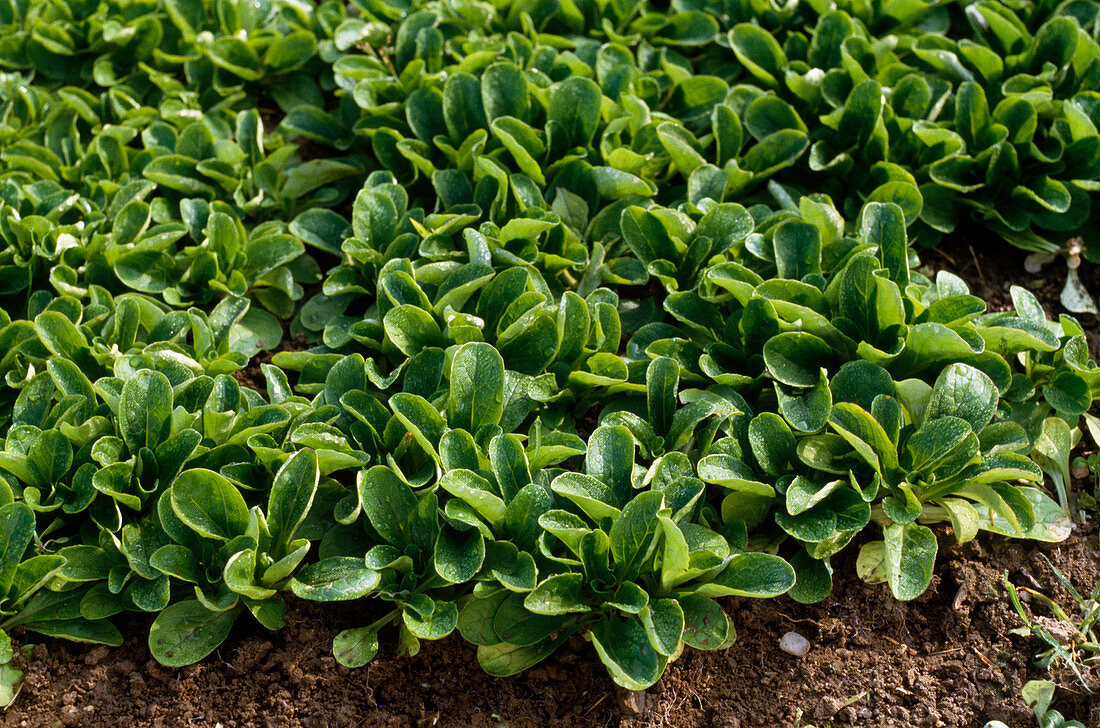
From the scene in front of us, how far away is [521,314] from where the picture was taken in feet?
8.86

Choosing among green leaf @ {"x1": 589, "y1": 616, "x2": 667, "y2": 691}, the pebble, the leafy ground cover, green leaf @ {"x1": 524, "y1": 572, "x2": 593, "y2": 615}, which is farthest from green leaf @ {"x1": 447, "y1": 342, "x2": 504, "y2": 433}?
the pebble

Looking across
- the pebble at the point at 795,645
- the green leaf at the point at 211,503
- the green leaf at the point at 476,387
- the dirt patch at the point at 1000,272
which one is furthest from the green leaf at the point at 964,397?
the green leaf at the point at 211,503

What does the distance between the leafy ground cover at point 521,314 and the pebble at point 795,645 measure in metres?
0.13

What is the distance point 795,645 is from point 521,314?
44.1 inches

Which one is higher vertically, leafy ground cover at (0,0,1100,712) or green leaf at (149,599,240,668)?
leafy ground cover at (0,0,1100,712)

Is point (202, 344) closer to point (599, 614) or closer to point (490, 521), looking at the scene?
point (490, 521)

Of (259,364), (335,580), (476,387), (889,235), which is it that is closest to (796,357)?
(889,235)

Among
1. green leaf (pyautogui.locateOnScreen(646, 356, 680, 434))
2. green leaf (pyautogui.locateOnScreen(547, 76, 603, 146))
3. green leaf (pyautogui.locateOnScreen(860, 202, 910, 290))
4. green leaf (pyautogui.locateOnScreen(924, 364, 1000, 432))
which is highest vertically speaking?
green leaf (pyautogui.locateOnScreen(547, 76, 603, 146))

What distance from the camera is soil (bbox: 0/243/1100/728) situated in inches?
90.5

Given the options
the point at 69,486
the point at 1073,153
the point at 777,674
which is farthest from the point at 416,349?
the point at 1073,153

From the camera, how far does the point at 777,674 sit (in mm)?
2365

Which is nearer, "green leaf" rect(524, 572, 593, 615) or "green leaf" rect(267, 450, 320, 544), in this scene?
"green leaf" rect(524, 572, 593, 615)

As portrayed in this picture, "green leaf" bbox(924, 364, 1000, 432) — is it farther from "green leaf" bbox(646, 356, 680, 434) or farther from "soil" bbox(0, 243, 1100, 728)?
"green leaf" bbox(646, 356, 680, 434)

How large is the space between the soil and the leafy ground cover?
0.10 metres
